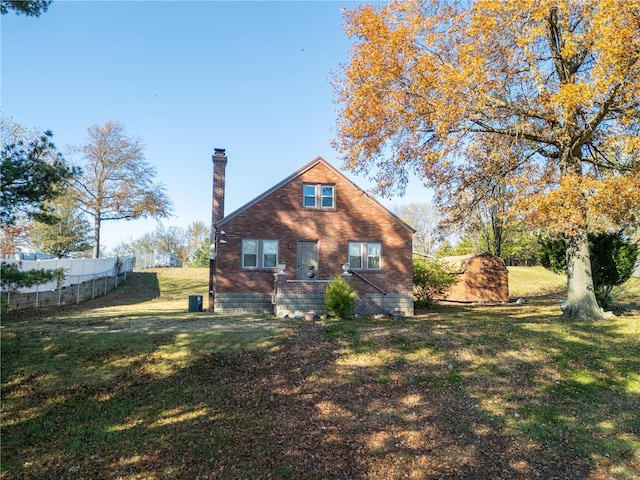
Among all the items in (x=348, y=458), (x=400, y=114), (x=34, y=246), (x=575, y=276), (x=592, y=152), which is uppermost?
(x=400, y=114)

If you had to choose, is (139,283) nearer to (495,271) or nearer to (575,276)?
(495,271)

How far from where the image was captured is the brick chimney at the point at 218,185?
18266 mm

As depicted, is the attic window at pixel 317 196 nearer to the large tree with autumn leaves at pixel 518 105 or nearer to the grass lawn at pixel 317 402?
the large tree with autumn leaves at pixel 518 105

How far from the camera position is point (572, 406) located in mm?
7590

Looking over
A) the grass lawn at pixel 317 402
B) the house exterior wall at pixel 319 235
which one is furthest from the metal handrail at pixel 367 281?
the grass lawn at pixel 317 402

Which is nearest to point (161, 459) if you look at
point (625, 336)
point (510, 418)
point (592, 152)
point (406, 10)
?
point (510, 418)

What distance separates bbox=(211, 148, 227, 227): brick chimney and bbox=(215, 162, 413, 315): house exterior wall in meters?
1.22

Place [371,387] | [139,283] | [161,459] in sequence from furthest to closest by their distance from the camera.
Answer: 1. [139,283]
2. [371,387]
3. [161,459]

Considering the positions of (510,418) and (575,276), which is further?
(575,276)

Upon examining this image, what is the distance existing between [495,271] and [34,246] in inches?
1526

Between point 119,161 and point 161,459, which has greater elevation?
point 119,161

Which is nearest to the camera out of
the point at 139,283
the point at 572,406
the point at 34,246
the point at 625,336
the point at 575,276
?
the point at 572,406

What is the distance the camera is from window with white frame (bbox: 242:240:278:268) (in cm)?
1742

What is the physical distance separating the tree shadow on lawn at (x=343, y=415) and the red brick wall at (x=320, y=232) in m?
6.82
